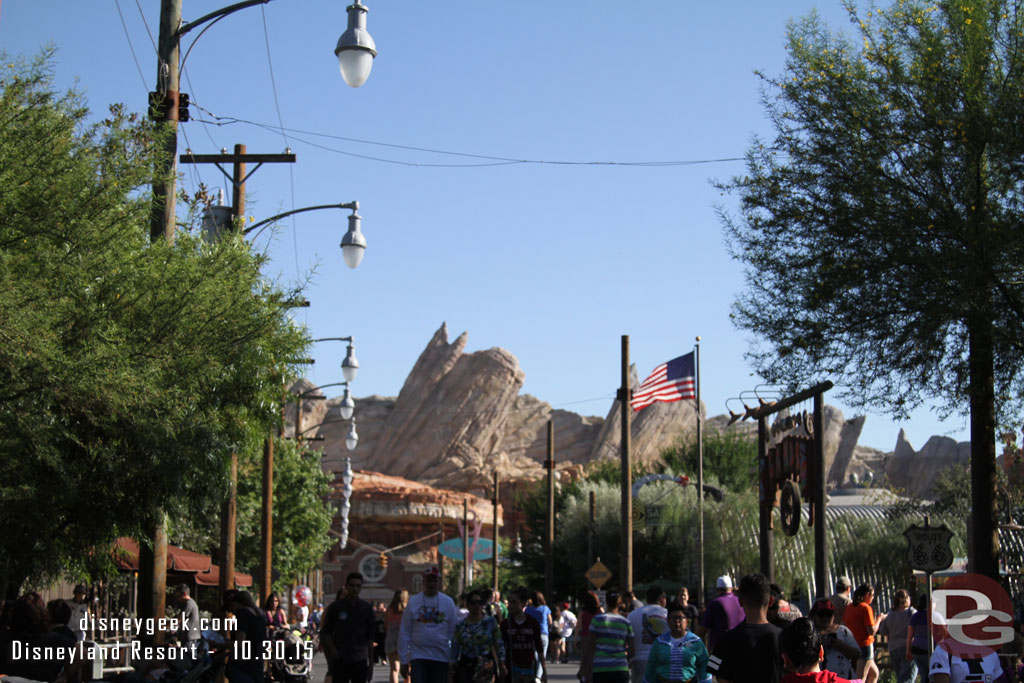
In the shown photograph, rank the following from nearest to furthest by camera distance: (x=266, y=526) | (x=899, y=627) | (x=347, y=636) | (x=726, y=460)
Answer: (x=347, y=636) < (x=899, y=627) < (x=266, y=526) < (x=726, y=460)

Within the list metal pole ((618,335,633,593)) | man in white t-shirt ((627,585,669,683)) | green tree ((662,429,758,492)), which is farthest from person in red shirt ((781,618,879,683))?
green tree ((662,429,758,492))

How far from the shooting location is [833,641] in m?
9.43

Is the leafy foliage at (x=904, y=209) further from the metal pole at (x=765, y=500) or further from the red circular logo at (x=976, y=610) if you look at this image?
the metal pole at (x=765, y=500)

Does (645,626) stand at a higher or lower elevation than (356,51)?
lower

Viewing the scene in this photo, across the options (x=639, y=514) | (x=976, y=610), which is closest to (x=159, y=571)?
(x=976, y=610)

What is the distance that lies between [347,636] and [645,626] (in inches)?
129

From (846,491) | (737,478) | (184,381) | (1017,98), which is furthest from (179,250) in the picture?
(846,491)

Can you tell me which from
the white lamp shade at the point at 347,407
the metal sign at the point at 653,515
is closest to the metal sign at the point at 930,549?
the white lamp shade at the point at 347,407

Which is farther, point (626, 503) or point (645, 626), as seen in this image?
point (626, 503)

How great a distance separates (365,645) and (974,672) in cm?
630

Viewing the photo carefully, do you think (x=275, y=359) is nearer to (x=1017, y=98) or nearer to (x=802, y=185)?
(x=802, y=185)

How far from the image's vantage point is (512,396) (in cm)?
12569

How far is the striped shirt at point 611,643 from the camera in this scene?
12211 millimetres

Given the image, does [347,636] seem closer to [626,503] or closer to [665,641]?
[665,641]
